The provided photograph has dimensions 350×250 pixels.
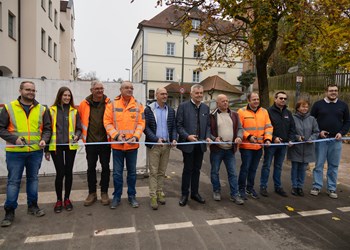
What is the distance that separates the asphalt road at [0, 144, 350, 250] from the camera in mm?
3676

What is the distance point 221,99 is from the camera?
204 inches

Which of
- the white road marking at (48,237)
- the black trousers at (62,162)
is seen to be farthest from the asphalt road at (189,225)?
the black trousers at (62,162)

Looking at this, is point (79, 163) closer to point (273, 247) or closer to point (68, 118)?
point (68, 118)

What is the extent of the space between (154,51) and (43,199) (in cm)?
3945

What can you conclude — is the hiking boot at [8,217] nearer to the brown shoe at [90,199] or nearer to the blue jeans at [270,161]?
the brown shoe at [90,199]

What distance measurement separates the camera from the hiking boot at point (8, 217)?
4054mm

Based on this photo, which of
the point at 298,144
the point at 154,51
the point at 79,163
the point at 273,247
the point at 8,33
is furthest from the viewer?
the point at 154,51

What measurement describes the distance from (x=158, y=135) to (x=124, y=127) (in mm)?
601

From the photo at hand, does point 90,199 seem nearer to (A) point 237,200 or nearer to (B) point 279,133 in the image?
(A) point 237,200

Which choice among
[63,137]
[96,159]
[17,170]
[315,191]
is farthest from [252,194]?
[17,170]

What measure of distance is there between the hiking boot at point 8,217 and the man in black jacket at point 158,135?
6.87 feet

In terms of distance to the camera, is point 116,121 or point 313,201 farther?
point 313,201

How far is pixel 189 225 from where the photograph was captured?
421 cm

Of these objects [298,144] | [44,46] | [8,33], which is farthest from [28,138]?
[44,46]
